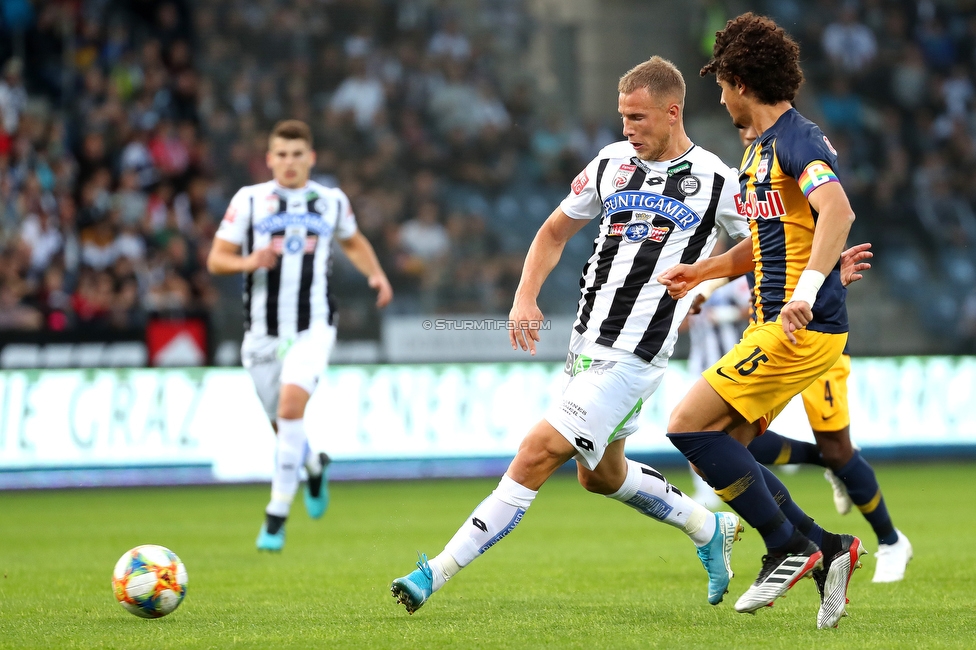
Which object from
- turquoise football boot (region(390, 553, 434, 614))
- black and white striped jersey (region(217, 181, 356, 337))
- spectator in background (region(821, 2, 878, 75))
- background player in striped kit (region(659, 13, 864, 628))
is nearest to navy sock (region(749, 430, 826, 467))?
background player in striped kit (region(659, 13, 864, 628))

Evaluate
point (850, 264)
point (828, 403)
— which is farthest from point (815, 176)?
point (828, 403)

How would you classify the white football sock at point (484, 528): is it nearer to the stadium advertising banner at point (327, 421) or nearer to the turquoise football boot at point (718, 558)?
the turquoise football boot at point (718, 558)

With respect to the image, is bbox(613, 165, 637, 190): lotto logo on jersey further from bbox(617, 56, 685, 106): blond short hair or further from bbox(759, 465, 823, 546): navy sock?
bbox(759, 465, 823, 546): navy sock

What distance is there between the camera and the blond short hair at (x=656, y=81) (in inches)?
216

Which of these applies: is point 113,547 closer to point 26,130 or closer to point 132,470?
point 132,470

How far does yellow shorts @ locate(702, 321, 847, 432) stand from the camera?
5.23m

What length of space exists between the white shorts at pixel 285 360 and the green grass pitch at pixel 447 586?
1.10 m

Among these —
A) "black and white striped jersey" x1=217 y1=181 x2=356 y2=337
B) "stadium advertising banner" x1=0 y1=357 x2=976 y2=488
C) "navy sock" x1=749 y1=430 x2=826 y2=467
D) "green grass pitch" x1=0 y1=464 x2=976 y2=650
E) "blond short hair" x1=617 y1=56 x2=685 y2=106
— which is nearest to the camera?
"green grass pitch" x1=0 y1=464 x2=976 y2=650

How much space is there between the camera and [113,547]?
29.3 ft

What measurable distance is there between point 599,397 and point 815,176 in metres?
1.24

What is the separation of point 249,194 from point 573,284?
943cm

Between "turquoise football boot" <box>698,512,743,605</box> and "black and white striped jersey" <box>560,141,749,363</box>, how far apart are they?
35.3 inches

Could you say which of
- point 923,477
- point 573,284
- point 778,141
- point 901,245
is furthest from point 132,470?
point 901,245

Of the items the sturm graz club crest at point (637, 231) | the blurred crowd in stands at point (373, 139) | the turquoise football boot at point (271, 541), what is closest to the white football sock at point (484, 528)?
the sturm graz club crest at point (637, 231)
